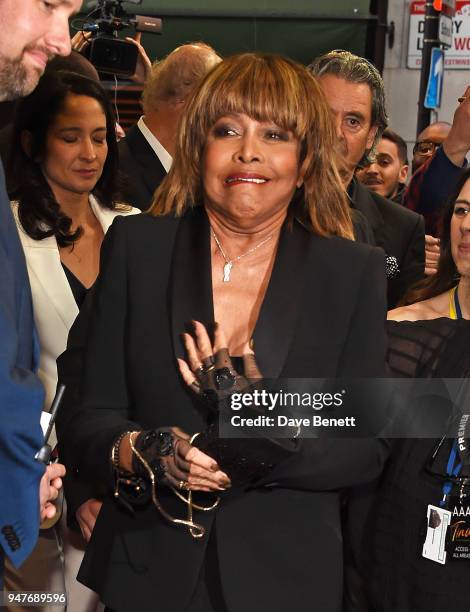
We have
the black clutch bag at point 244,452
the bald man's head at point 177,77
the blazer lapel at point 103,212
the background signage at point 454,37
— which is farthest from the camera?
the background signage at point 454,37

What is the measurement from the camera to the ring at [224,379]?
7.17ft

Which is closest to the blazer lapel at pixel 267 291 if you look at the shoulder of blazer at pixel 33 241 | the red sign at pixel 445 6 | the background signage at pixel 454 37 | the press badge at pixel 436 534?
the press badge at pixel 436 534

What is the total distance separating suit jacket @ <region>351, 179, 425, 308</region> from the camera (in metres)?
3.61

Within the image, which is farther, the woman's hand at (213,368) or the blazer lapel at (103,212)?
the blazer lapel at (103,212)

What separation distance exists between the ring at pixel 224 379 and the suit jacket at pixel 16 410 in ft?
1.18

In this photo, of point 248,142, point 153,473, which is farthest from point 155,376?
point 248,142

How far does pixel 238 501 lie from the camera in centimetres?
228

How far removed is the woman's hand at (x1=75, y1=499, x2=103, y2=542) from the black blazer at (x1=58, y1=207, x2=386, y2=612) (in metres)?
0.11

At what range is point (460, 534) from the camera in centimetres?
253

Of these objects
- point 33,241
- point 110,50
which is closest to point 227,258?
point 33,241

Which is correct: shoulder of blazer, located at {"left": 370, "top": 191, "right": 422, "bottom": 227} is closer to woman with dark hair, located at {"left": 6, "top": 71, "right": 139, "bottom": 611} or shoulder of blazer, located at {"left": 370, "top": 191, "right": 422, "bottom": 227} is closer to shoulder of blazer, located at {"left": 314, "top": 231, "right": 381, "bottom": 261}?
woman with dark hair, located at {"left": 6, "top": 71, "right": 139, "bottom": 611}

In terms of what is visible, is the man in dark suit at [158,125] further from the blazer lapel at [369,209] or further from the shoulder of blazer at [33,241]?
the blazer lapel at [369,209]

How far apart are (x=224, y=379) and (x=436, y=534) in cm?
70

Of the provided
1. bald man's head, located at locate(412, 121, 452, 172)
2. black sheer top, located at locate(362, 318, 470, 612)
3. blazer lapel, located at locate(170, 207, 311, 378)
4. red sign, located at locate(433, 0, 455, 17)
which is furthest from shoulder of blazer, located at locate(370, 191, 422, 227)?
red sign, located at locate(433, 0, 455, 17)
